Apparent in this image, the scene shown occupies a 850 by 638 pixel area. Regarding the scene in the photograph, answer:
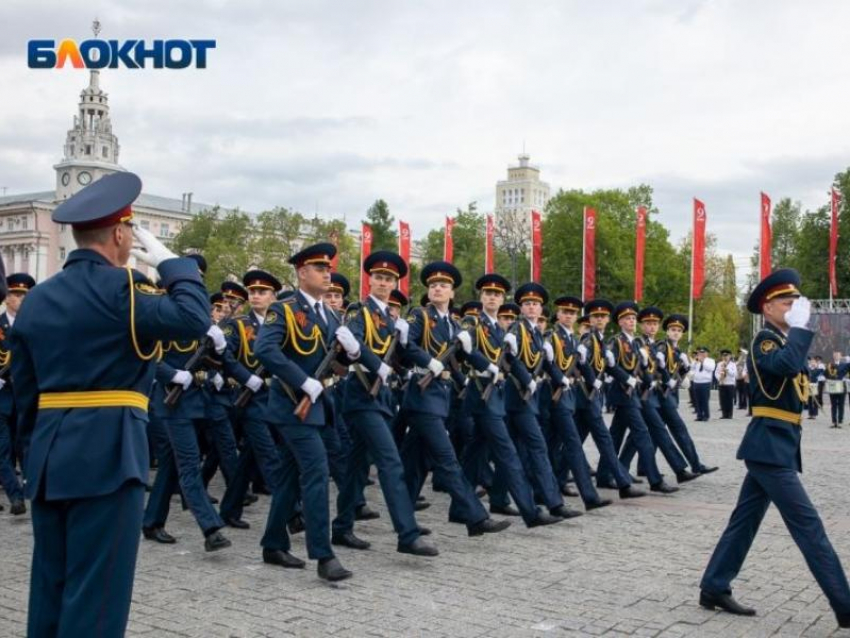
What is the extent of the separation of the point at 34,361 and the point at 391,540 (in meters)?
5.05

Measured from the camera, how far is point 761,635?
5.83 m

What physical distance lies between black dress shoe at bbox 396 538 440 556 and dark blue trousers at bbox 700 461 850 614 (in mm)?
2082

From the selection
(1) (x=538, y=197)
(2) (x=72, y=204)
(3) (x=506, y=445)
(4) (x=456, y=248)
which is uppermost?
(1) (x=538, y=197)

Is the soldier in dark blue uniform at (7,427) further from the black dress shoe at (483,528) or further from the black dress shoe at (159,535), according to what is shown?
the black dress shoe at (483,528)

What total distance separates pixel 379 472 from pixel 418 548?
2.06 feet

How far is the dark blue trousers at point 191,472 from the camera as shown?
793 centimetres

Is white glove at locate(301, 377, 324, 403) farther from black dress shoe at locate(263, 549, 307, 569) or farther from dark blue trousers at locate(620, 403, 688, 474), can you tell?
dark blue trousers at locate(620, 403, 688, 474)

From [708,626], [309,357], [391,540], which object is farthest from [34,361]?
[391,540]

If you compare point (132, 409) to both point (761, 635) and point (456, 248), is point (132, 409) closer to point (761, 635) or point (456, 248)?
point (761, 635)

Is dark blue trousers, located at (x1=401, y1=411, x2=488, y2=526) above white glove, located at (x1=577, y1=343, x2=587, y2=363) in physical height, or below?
below

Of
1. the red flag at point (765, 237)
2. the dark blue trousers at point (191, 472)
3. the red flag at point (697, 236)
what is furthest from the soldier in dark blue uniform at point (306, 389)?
the red flag at point (697, 236)

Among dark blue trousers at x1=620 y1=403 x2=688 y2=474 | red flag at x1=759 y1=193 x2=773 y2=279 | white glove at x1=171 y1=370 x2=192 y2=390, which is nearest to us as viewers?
white glove at x1=171 y1=370 x2=192 y2=390

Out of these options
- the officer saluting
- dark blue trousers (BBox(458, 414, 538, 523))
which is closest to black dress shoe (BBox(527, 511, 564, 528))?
dark blue trousers (BBox(458, 414, 538, 523))

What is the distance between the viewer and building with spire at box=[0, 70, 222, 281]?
10306 centimetres
